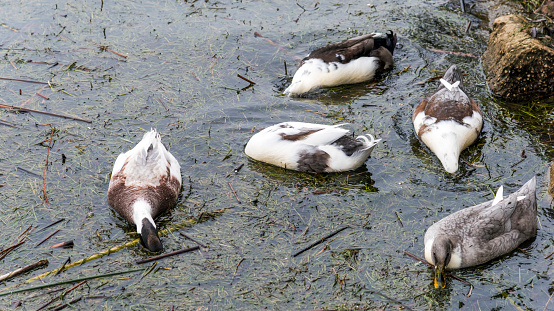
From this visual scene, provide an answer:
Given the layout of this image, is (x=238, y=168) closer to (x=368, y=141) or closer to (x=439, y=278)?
(x=368, y=141)

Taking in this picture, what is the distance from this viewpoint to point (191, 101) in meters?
8.30

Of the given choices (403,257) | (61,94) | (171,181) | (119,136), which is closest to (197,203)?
(171,181)

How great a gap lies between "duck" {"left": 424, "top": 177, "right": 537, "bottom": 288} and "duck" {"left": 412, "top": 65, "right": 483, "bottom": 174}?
3.70 ft

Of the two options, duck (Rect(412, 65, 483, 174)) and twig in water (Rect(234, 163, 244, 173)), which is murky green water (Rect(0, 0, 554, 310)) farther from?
duck (Rect(412, 65, 483, 174))

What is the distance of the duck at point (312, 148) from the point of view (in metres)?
6.84

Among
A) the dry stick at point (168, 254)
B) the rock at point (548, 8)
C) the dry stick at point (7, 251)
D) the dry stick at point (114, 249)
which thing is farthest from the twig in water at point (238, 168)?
the rock at point (548, 8)

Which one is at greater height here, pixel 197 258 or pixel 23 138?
pixel 23 138

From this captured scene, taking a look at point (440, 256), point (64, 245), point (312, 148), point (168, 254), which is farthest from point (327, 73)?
point (64, 245)

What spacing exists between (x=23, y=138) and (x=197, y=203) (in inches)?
114

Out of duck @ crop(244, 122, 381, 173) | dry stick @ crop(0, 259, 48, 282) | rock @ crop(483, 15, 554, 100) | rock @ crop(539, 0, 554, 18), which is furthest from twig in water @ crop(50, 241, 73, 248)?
rock @ crop(539, 0, 554, 18)

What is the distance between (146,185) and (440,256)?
3405 millimetres

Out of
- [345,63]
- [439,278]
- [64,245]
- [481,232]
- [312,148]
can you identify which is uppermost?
[345,63]

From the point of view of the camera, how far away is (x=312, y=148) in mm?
6875

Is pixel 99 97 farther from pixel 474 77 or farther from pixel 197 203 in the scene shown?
pixel 474 77
